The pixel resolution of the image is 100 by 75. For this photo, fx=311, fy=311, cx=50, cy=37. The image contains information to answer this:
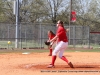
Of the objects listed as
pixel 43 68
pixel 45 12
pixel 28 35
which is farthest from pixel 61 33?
pixel 45 12

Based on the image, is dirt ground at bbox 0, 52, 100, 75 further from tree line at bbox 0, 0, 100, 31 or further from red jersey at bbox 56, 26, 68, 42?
tree line at bbox 0, 0, 100, 31

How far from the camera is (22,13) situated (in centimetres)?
5722

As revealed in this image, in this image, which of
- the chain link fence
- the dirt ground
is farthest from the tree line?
the dirt ground

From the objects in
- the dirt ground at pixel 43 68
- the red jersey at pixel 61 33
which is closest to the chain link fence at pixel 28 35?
the dirt ground at pixel 43 68

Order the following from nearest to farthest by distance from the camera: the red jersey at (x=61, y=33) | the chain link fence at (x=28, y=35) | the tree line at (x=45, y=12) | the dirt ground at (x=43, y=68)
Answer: the dirt ground at (x=43, y=68)
the red jersey at (x=61, y=33)
the chain link fence at (x=28, y=35)
the tree line at (x=45, y=12)

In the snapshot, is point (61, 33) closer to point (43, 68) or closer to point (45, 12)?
point (43, 68)

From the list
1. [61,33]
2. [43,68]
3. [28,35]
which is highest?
[61,33]

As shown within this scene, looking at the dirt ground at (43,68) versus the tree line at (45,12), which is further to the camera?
the tree line at (45,12)

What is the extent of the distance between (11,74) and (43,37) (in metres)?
23.7

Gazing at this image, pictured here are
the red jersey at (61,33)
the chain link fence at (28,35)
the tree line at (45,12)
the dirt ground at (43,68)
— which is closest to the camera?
the dirt ground at (43,68)

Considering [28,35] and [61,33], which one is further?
[28,35]

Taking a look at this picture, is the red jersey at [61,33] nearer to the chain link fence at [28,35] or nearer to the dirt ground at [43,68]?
the dirt ground at [43,68]

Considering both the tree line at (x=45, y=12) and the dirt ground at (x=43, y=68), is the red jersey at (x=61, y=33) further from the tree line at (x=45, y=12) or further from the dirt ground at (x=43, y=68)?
the tree line at (x=45, y=12)

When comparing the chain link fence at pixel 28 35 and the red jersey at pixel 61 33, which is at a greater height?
the red jersey at pixel 61 33
